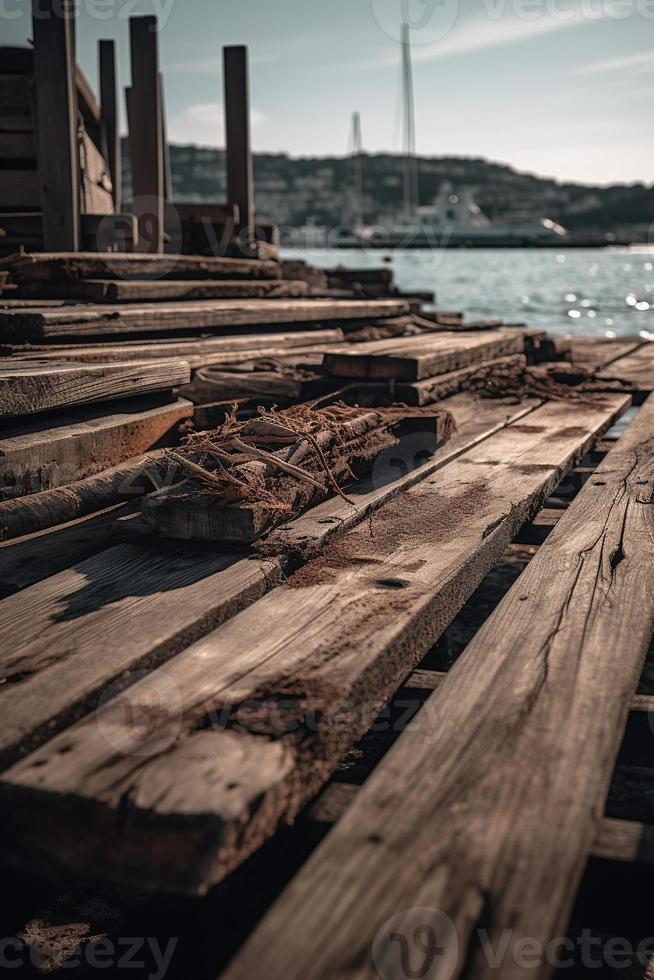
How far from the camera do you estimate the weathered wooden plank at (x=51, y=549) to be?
8.38 ft

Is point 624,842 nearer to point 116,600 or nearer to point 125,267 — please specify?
point 116,600

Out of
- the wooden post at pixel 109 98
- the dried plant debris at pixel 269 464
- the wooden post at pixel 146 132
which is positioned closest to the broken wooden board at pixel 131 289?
the dried plant debris at pixel 269 464

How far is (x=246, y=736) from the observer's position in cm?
162

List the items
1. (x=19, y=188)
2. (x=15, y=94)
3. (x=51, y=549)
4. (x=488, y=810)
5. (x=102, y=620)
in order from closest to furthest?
(x=488, y=810)
(x=102, y=620)
(x=51, y=549)
(x=15, y=94)
(x=19, y=188)

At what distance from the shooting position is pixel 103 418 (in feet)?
11.9

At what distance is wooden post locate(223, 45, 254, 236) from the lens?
9.16 metres

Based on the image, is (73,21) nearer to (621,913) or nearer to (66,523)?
(66,523)

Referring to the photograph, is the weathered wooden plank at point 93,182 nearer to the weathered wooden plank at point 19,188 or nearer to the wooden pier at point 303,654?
the weathered wooden plank at point 19,188

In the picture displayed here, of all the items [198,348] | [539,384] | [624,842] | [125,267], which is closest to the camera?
[624,842]

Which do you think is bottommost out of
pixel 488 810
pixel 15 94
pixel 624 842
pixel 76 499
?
pixel 624 842

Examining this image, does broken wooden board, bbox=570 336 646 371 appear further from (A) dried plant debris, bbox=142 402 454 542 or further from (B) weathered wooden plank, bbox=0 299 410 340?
(A) dried plant debris, bbox=142 402 454 542

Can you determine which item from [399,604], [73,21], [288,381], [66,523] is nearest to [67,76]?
[73,21]

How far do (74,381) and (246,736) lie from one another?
2174 mm

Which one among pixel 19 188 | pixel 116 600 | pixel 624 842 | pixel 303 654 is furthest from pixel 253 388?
pixel 19 188
